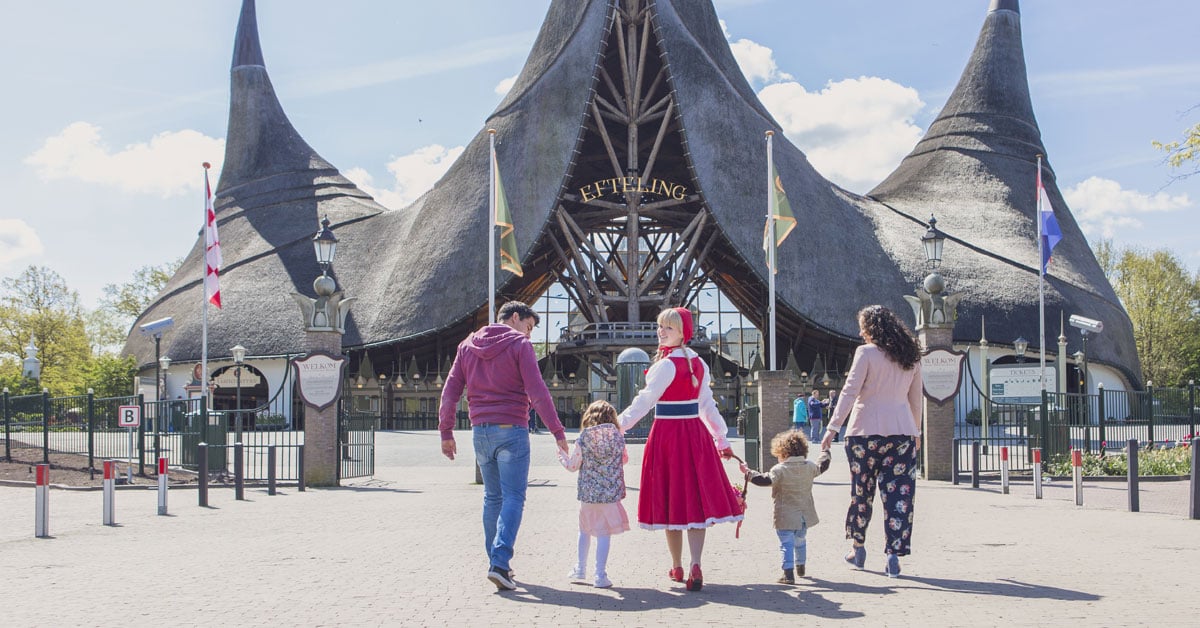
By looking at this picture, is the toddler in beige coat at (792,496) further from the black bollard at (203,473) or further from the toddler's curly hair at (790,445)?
the black bollard at (203,473)

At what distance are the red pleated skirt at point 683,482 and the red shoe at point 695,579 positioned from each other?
28cm

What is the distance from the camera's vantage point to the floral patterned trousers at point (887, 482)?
781 centimetres

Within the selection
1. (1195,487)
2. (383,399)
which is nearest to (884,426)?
(1195,487)

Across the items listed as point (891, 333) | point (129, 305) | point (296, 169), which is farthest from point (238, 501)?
point (129, 305)

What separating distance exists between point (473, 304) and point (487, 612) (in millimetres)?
34045

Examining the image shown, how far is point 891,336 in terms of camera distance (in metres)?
8.02

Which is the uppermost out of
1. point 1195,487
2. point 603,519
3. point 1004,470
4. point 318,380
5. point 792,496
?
point 318,380

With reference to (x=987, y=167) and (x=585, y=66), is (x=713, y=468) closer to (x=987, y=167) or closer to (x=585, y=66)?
(x=585, y=66)

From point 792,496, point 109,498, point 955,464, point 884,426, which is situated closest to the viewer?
point 792,496

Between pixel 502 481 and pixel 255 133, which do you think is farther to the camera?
pixel 255 133

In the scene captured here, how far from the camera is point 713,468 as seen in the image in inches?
290

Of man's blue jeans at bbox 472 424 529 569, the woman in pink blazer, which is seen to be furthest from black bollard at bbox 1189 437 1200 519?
man's blue jeans at bbox 472 424 529 569

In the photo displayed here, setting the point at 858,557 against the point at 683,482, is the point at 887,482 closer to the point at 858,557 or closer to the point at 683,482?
the point at 858,557

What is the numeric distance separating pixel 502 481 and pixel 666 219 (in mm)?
40080
